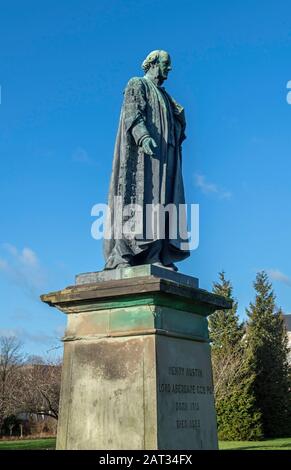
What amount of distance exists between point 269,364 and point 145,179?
39.5m

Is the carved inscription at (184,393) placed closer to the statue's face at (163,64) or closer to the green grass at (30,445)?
the statue's face at (163,64)

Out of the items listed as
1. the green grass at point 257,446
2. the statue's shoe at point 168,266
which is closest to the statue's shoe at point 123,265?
the statue's shoe at point 168,266

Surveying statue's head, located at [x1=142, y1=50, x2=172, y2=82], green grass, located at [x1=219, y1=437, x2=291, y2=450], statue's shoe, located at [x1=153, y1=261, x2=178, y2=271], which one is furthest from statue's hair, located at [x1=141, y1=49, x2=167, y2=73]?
green grass, located at [x1=219, y1=437, x2=291, y2=450]

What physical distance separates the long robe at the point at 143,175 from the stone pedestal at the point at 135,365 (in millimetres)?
507

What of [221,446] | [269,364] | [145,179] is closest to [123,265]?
[145,179]

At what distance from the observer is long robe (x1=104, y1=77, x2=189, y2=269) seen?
6.57 metres

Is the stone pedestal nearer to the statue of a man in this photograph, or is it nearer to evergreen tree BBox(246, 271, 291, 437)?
the statue of a man

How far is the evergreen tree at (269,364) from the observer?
134 ft

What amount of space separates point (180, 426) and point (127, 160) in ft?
10.7

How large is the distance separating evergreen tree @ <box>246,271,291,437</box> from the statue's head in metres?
33.7

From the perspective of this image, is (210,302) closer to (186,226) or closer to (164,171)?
(186,226)

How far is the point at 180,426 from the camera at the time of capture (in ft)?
18.2
